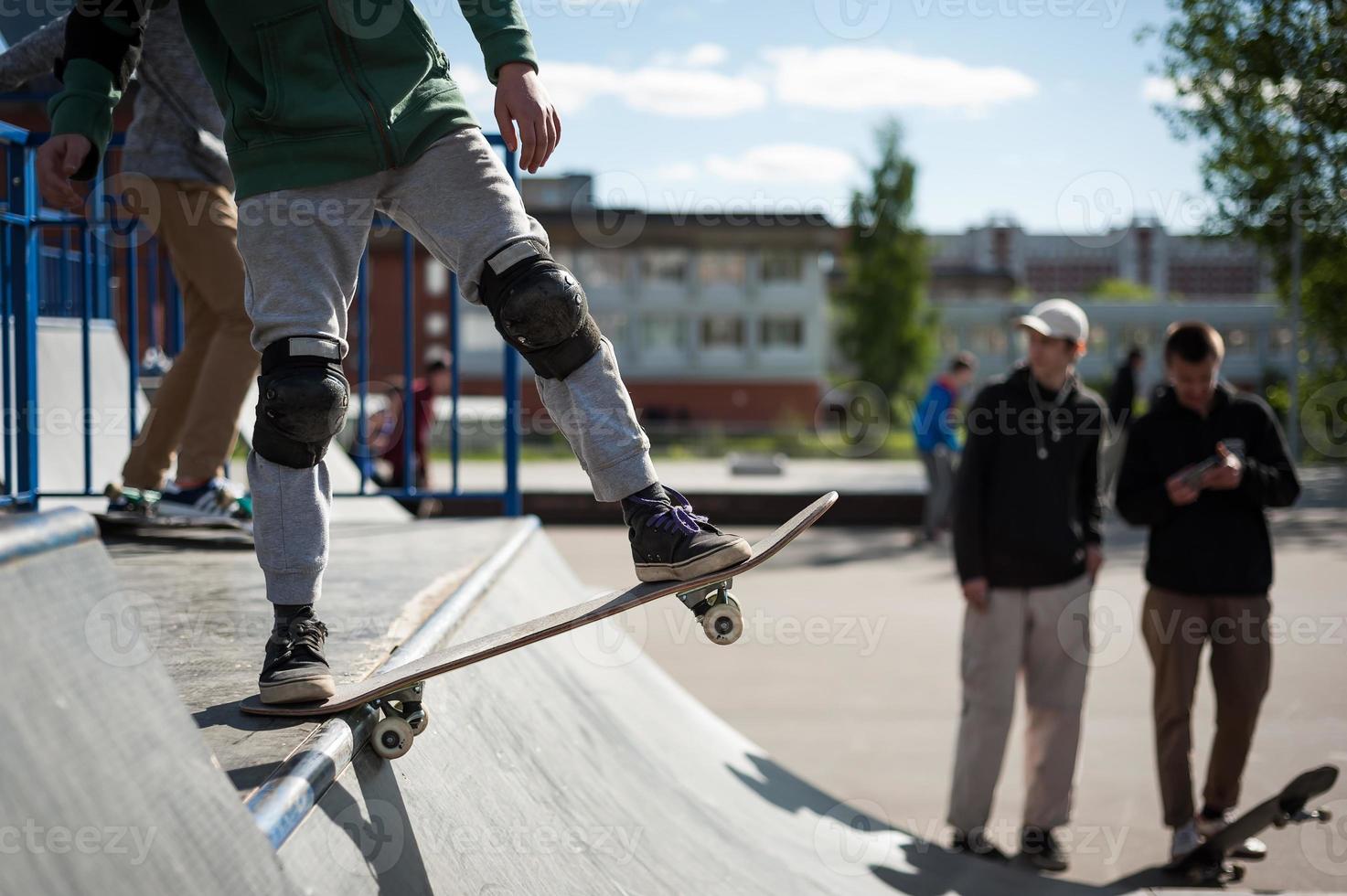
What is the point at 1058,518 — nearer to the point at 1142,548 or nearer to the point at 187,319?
the point at 187,319

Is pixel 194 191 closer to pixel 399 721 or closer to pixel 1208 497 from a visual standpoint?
pixel 399 721

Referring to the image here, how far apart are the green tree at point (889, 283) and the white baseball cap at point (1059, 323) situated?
1733 inches

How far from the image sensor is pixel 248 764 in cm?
162

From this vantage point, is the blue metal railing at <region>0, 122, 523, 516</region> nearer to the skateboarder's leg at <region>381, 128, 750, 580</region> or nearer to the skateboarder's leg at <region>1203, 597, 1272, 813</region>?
the skateboarder's leg at <region>381, 128, 750, 580</region>

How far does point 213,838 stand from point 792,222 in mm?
47820

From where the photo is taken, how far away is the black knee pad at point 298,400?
1.98m

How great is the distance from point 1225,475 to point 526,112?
314 centimetres

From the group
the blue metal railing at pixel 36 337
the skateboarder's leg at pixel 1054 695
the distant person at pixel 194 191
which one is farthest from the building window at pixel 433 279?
the skateboarder's leg at pixel 1054 695

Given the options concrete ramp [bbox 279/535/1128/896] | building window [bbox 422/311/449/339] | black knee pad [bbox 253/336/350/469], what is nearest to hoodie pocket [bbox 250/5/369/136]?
black knee pad [bbox 253/336/350/469]

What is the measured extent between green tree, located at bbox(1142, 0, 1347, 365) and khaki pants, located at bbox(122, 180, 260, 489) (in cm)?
485

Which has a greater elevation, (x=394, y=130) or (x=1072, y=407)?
(x=394, y=130)

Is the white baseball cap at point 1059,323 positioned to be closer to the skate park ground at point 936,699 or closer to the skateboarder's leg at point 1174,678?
the skateboarder's leg at point 1174,678

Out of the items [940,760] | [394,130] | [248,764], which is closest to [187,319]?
[394,130]

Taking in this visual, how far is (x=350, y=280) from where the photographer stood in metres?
2.15
